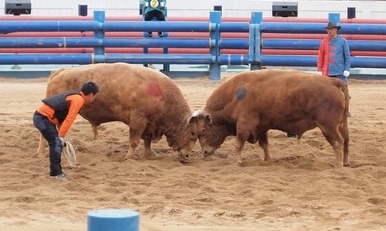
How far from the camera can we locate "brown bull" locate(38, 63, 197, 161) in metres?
12.6

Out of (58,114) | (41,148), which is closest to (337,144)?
(58,114)

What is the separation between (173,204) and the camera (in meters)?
9.70

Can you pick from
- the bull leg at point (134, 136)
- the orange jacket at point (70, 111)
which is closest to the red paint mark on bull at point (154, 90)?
the bull leg at point (134, 136)

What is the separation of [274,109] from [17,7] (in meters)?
12.7

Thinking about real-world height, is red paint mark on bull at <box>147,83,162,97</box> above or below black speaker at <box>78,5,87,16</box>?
below

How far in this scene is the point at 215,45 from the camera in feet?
72.2

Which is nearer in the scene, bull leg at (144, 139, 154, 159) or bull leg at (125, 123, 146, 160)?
bull leg at (125, 123, 146, 160)

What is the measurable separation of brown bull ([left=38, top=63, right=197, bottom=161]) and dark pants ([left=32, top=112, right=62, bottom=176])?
5.44ft

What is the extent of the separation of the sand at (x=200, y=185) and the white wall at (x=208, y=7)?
10.8 meters

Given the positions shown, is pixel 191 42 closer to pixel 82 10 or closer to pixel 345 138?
pixel 82 10

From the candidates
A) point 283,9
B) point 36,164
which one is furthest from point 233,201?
point 283,9

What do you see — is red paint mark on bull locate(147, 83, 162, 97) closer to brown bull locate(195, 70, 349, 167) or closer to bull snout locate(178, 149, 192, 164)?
brown bull locate(195, 70, 349, 167)

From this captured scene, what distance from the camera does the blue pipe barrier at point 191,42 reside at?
21656mm

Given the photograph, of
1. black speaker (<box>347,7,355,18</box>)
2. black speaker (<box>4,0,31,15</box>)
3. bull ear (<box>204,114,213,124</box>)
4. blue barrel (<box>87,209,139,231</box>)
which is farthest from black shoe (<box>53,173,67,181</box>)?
black speaker (<box>347,7,355,18</box>)
